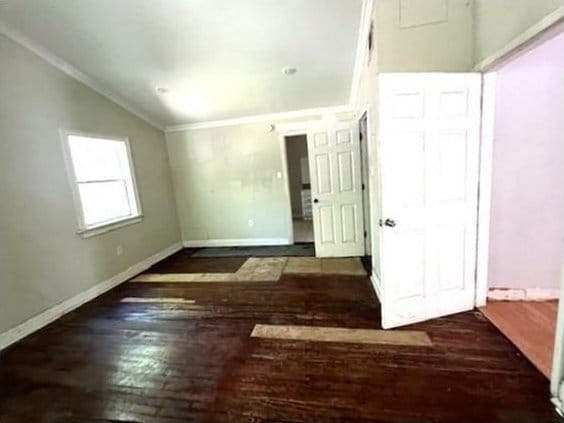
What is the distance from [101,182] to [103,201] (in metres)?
0.26

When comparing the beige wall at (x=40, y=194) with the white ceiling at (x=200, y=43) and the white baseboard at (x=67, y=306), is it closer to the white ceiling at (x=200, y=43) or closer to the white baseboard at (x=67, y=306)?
the white baseboard at (x=67, y=306)

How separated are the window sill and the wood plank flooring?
4294 millimetres

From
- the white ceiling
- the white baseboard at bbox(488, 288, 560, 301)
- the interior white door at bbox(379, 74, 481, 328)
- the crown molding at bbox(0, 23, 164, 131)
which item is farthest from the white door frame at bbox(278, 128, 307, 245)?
the white baseboard at bbox(488, 288, 560, 301)

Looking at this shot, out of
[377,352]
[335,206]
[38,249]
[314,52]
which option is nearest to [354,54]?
[314,52]

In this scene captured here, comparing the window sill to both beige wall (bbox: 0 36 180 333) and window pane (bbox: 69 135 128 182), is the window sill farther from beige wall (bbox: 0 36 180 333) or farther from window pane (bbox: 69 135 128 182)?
window pane (bbox: 69 135 128 182)

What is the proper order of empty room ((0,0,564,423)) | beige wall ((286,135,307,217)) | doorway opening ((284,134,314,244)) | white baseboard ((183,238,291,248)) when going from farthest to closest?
1. beige wall ((286,135,307,217))
2. doorway opening ((284,134,314,244))
3. white baseboard ((183,238,291,248))
4. empty room ((0,0,564,423))

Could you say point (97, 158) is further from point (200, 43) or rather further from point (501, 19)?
point (501, 19)

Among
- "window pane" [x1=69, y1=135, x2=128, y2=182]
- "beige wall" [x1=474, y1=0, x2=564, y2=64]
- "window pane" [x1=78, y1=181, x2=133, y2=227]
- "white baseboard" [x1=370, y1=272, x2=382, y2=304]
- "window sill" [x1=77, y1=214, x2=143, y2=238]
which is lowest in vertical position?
"white baseboard" [x1=370, y1=272, x2=382, y2=304]

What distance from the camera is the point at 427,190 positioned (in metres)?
2.45

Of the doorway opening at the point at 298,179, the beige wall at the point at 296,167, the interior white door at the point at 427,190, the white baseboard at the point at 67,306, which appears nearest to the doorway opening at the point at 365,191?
the interior white door at the point at 427,190

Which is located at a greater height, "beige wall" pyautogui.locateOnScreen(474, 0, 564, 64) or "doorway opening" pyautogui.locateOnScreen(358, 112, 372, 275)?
"beige wall" pyautogui.locateOnScreen(474, 0, 564, 64)

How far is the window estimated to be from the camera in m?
3.69

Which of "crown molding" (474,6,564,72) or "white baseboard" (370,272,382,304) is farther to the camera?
"white baseboard" (370,272,382,304)

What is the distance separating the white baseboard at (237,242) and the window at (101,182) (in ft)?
4.60
